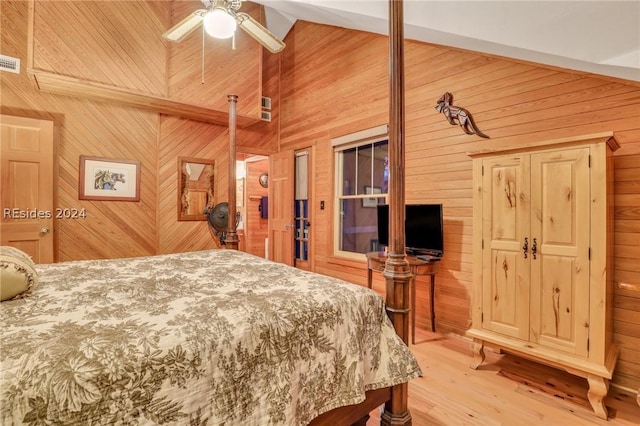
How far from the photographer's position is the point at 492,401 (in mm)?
1944

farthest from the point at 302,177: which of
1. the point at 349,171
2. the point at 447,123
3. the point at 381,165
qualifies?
the point at 447,123

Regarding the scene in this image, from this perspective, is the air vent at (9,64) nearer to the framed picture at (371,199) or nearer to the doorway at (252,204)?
the doorway at (252,204)

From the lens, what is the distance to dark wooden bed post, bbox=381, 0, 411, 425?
1425 mm

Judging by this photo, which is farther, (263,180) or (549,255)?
(263,180)

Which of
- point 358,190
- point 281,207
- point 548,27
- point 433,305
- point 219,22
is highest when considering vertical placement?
point 219,22

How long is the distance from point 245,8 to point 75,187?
3.20m

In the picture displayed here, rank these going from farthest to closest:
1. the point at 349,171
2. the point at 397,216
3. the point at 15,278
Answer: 1. the point at 349,171
2. the point at 397,216
3. the point at 15,278

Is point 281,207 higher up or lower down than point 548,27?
lower down

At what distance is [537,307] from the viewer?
208 cm

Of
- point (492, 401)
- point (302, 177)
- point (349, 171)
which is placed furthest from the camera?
point (302, 177)

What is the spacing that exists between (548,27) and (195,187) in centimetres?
414

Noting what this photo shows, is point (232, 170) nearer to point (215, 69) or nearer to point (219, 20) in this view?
point (219, 20)

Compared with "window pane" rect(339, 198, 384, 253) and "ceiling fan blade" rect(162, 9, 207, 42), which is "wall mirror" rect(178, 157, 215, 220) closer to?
"window pane" rect(339, 198, 384, 253)

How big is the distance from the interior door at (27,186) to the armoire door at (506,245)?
4252 millimetres
